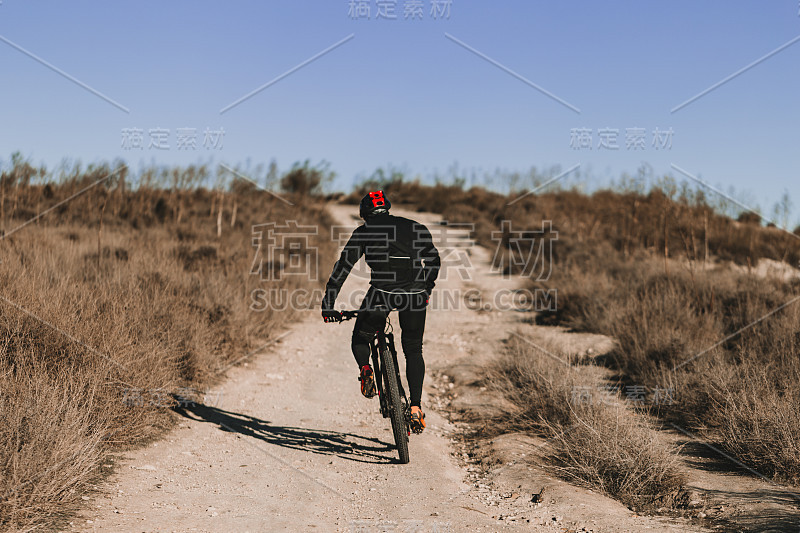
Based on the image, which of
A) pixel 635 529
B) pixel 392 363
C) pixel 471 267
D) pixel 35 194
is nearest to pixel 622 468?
pixel 635 529

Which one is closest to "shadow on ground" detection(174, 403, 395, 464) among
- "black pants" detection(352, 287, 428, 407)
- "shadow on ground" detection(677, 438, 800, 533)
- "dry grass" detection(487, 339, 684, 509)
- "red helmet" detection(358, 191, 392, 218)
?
"black pants" detection(352, 287, 428, 407)

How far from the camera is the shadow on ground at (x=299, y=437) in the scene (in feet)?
17.7

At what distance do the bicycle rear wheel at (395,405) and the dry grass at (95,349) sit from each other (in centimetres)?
216

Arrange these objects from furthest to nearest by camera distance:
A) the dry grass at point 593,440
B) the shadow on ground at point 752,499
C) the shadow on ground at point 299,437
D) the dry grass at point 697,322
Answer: the shadow on ground at point 299,437
the dry grass at point 697,322
the dry grass at point 593,440
the shadow on ground at point 752,499

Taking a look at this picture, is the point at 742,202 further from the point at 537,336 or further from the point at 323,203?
the point at 323,203

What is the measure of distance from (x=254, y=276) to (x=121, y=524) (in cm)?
849

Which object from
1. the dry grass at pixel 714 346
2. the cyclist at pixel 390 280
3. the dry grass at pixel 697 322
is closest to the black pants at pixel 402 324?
the cyclist at pixel 390 280

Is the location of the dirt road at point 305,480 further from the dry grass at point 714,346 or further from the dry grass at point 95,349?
the dry grass at point 714,346

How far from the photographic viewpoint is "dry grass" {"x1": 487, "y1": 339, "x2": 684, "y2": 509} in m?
4.44

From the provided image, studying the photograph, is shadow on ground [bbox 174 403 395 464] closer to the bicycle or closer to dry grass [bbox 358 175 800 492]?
the bicycle

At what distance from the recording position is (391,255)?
4949mm

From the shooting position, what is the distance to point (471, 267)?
60.3 ft

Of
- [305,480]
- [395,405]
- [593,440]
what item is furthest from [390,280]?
[593,440]

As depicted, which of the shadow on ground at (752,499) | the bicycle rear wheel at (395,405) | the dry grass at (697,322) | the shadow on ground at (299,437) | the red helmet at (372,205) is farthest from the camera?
the shadow on ground at (299,437)
